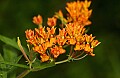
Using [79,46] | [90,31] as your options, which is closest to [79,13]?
[79,46]

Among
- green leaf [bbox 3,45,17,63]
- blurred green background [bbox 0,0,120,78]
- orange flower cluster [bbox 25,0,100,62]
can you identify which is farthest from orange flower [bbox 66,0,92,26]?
blurred green background [bbox 0,0,120,78]

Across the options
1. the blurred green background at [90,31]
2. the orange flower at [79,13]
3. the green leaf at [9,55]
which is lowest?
the green leaf at [9,55]

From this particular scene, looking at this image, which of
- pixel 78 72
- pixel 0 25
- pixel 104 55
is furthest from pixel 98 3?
pixel 0 25

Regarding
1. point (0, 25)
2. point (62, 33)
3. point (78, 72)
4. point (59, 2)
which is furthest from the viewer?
point (59, 2)

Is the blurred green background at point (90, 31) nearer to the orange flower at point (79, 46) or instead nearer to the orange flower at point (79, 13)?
the orange flower at point (79, 13)

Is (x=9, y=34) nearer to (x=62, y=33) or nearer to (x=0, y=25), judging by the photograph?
(x=0, y=25)

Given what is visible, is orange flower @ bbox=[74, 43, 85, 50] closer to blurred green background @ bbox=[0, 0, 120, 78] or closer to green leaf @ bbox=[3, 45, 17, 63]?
green leaf @ bbox=[3, 45, 17, 63]

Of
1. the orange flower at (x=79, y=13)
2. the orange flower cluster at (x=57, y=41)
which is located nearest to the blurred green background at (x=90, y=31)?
the orange flower at (x=79, y=13)

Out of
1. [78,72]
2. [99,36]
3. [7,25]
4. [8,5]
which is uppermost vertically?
[8,5]
